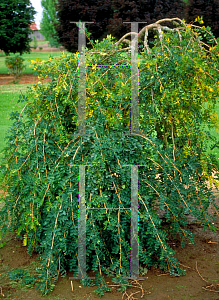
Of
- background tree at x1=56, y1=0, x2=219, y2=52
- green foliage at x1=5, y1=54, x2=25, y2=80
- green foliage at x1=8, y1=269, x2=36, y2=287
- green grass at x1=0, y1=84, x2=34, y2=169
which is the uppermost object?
background tree at x1=56, y1=0, x2=219, y2=52

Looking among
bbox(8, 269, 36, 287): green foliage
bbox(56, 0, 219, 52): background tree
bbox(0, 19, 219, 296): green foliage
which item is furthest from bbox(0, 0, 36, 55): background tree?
bbox(8, 269, 36, 287): green foliage

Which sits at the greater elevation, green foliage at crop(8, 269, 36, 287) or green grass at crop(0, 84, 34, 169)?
green grass at crop(0, 84, 34, 169)

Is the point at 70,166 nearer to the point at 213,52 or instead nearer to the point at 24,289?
the point at 24,289

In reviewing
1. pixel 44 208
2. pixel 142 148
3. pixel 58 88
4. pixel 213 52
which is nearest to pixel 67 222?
pixel 44 208

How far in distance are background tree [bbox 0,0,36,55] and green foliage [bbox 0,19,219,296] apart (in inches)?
718

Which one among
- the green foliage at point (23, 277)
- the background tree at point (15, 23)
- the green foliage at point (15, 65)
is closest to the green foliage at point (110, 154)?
the green foliage at point (23, 277)

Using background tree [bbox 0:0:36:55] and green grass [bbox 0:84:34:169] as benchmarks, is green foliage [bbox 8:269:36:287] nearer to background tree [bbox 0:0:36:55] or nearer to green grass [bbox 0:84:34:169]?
green grass [bbox 0:84:34:169]

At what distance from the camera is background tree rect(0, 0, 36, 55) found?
66.2ft

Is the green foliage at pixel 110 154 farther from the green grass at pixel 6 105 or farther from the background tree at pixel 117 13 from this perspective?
the background tree at pixel 117 13

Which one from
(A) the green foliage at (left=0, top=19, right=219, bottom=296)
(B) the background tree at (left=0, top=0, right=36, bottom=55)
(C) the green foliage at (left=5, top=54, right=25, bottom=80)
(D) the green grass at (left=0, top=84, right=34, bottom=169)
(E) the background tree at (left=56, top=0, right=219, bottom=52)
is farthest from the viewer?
(B) the background tree at (left=0, top=0, right=36, bottom=55)

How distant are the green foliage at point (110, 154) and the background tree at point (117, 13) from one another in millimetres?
12540

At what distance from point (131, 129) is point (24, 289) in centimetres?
164

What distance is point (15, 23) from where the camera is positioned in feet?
68.6

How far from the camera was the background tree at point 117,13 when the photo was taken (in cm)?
1528
